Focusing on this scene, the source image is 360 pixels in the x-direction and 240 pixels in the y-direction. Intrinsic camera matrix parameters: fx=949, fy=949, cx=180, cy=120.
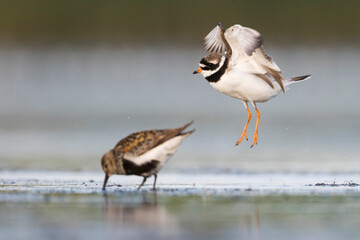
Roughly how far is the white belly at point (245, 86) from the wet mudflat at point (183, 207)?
1.61 m

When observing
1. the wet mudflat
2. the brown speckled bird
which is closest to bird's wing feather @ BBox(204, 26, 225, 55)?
the wet mudflat

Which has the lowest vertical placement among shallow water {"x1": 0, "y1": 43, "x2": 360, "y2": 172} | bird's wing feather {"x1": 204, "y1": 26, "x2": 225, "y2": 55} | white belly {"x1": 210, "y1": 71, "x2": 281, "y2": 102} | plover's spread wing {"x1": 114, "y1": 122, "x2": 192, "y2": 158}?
shallow water {"x1": 0, "y1": 43, "x2": 360, "y2": 172}

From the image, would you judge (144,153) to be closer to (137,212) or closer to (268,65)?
(137,212)

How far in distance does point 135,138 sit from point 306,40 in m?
21.2

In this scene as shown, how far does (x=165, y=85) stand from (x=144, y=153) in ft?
51.1

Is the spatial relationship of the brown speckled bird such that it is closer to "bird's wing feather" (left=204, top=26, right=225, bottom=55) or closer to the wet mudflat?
the wet mudflat

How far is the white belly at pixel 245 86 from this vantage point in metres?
14.8

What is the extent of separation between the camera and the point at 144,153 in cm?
1215

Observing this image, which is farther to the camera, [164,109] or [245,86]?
[164,109]

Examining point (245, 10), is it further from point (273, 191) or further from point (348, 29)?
point (273, 191)

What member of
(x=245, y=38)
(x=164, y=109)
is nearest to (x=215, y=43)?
(x=245, y=38)

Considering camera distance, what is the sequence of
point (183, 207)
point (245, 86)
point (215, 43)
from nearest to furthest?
point (183, 207), point (245, 86), point (215, 43)

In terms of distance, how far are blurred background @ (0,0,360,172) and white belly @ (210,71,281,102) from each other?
3.60 ft

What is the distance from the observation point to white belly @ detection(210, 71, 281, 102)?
14773 millimetres
